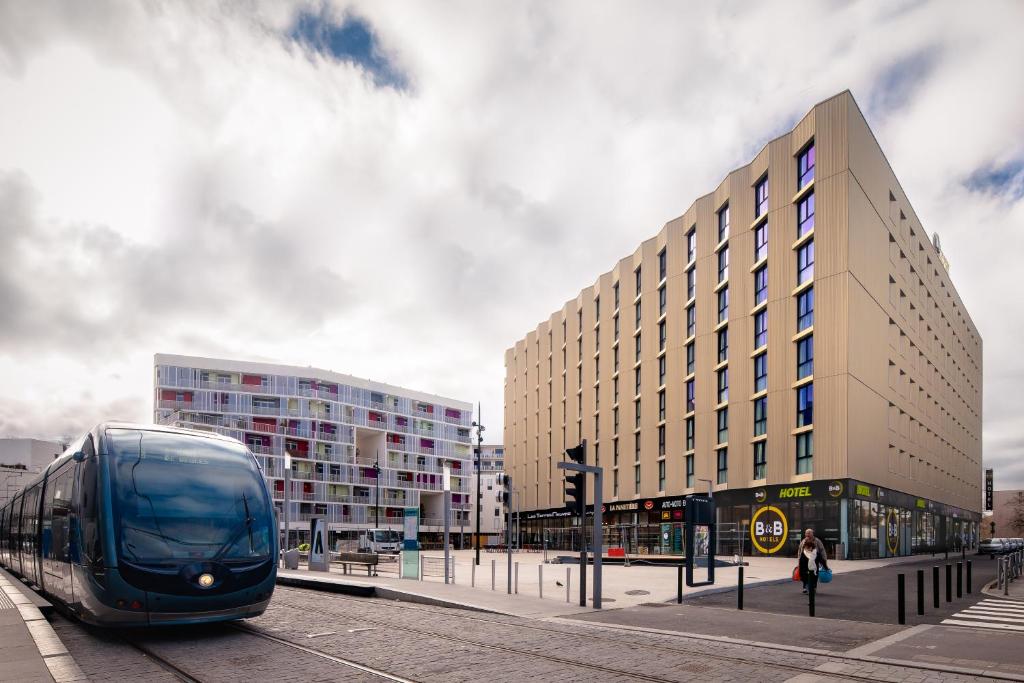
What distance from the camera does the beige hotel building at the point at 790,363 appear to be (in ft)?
134

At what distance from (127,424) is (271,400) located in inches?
3084

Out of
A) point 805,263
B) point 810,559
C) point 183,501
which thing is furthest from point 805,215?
point 183,501

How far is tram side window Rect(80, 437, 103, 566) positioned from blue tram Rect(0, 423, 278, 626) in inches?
0.6

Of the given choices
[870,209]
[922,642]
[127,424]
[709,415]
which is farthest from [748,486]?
[127,424]

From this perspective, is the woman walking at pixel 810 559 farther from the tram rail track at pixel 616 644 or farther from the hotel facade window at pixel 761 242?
the hotel facade window at pixel 761 242

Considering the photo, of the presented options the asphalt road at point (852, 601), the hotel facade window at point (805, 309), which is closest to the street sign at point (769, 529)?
the hotel facade window at point (805, 309)

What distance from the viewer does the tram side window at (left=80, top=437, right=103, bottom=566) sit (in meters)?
10.6

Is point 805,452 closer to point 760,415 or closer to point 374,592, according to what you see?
point 760,415

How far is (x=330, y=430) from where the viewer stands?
298 ft

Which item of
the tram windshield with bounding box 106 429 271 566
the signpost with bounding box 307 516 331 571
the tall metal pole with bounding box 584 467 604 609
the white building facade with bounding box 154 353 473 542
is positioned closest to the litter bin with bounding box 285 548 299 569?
the signpost with bounding box 307 516 331 571

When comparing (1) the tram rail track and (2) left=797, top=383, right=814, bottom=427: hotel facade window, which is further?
(2) left=797, top=383, right=814, bottom=427: hotel facade window

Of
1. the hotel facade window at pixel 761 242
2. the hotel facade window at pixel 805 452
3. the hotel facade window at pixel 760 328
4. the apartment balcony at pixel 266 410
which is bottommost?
the hotel facade window at pixel 805 452

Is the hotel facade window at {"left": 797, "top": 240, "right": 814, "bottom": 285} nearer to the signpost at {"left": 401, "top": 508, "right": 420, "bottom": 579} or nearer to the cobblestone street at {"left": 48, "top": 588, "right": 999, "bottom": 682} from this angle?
the signpost at {"left": 401, "top": 508, "right": 420, "bottom": 579}

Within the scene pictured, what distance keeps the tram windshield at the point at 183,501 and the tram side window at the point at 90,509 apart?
0.29m
